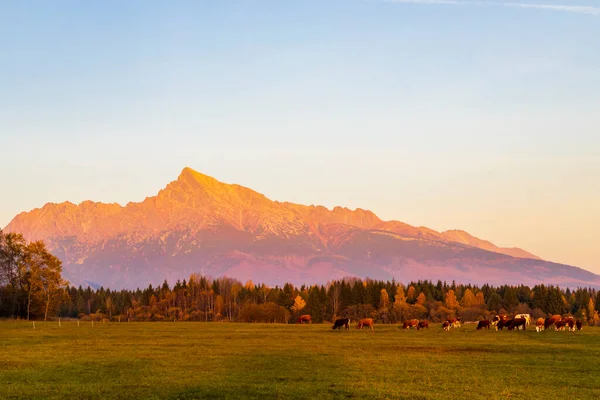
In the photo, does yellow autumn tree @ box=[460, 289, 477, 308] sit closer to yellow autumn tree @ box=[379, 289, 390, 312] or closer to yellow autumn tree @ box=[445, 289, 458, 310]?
yellow autumn tree @ box=[445, 289, 458, 310]

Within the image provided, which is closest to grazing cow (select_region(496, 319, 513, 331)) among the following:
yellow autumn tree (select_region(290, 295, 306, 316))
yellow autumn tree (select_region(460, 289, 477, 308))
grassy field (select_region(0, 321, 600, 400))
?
grassy field (select_region(0, 321, 600, 400))

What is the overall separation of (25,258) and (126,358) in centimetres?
8786

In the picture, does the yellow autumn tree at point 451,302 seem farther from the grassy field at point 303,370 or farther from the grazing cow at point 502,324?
the grassy field at point 303,370

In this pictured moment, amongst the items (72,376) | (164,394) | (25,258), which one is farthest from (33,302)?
(164,394)

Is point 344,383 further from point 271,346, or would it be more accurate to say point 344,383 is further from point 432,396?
point 271,346

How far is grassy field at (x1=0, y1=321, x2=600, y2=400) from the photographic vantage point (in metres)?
29.3

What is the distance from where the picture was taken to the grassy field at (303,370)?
29.3 metres

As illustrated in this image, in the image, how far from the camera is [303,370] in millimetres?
37000

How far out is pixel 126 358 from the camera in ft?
144

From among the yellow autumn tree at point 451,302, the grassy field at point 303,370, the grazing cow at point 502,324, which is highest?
the yellow autumn tree at point 451,302

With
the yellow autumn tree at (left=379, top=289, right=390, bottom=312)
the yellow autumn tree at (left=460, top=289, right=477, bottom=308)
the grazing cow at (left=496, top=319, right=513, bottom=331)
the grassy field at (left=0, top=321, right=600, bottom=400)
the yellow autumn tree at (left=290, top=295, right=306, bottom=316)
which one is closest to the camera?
the grassy field at (left=0, top=321, right=600, bottom=400)

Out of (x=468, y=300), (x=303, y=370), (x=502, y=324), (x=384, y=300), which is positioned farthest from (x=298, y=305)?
(x=303, y=370)

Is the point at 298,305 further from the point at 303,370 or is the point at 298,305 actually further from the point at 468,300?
the point at 303,370

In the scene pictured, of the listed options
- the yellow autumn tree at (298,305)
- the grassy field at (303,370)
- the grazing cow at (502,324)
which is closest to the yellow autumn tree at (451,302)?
the yellow autumn tree at (298,305)
